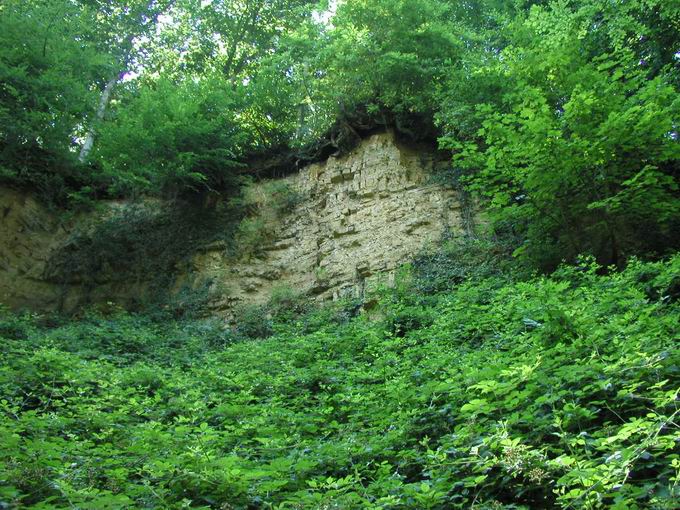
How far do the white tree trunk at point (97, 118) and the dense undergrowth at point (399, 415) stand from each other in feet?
22.8

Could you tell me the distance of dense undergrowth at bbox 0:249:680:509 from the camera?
10.9 ft

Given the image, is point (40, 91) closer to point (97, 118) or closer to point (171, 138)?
point (97, 118)

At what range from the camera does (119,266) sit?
13047 millimetres

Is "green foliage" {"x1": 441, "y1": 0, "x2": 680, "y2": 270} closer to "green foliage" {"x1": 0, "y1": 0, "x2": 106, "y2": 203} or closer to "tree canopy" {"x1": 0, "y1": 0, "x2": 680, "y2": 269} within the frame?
"tree canopy" {"x1": 0, "y1": 0, "x2": 680, "y2": 269}

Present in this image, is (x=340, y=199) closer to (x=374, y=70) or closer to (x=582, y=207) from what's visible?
(x=374, y=70)

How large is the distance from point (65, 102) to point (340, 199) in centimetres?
671

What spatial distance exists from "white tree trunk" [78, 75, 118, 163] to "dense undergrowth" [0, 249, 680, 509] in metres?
6.95

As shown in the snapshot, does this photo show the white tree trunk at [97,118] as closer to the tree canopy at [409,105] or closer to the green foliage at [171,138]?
the tree canopy at [409,105]

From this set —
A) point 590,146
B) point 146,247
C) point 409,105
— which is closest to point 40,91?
point 146,247

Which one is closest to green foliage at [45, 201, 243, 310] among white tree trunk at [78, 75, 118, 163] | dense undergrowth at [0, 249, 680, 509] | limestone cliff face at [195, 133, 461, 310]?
limestone cliff face at [195, 133, 461, 310]

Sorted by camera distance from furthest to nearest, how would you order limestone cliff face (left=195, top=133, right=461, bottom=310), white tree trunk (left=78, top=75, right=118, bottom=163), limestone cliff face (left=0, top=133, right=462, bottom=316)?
white tree trunk (left=78, top=75, right=118, bottom=163) < limestone cliff face (left=0, top=133, right=462, bottom=316) < limestone cliff face (left=195, top=133, right=461, bottom=310)

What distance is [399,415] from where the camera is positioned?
4.79 meters

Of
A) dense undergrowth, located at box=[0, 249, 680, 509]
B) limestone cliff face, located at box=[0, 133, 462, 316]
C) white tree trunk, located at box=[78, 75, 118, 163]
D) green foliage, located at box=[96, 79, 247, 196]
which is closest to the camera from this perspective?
dense undergrowth, located at box=[0, 249, 680, 509]

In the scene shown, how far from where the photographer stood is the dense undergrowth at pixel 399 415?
332 centimetres
